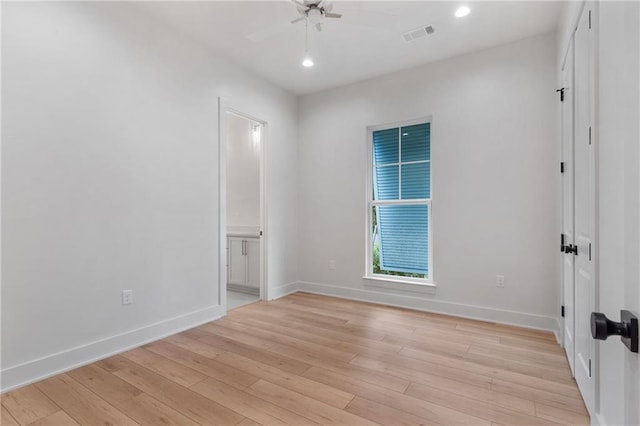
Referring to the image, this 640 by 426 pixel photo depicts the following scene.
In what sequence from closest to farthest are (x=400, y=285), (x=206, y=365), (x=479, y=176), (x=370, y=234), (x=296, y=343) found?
(x=206, y=365)
(x=296, y=343)
(x=479, y=176)
(x=400, y=285)
(x=370, y=234)

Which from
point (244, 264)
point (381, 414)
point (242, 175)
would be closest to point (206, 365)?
point (381, 414)

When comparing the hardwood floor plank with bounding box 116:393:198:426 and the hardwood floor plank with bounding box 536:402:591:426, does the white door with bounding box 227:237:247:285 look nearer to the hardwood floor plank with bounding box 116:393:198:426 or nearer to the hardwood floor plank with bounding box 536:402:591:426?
the hardwood floor plank with bounding box 116:393:198:426

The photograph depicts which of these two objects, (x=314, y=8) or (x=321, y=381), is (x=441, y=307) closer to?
(x=321, y=381)

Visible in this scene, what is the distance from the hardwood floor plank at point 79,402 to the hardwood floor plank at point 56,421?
0.02 meters

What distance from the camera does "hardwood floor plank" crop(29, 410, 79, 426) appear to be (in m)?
1.72

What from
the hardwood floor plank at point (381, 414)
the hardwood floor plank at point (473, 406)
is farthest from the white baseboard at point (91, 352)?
the hardwood floor plank at point (473, 406)

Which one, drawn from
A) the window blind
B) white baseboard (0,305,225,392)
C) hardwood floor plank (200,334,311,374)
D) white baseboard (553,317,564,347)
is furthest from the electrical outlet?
white baseboard (553,317,564,347)

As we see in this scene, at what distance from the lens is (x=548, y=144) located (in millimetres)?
3088

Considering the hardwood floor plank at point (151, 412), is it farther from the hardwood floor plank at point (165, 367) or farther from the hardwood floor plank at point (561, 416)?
the hardwood floor plank at point (561, 416)

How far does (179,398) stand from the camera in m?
1.95

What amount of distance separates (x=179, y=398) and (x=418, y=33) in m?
3.70

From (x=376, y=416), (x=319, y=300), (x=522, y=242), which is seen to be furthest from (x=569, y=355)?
(x=319, y=300)

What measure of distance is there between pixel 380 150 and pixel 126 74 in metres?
2.94

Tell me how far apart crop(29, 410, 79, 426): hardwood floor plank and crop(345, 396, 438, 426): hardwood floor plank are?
1.57m
